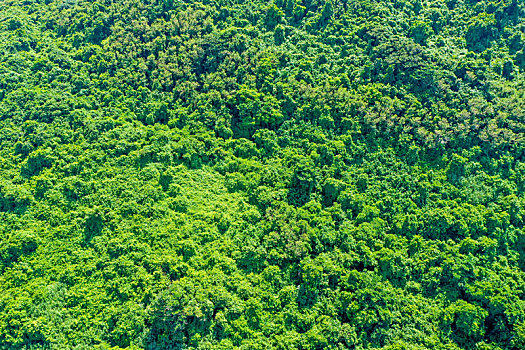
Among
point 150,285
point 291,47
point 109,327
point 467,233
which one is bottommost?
point 109,327

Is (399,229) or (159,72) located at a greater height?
(159,72)

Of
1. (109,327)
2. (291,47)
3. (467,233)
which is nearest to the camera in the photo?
(109,327)

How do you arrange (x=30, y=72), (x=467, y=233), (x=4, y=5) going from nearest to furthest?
1. (x=467, y=233)
2. (x=30, y=72)
3. (x=4, y=5)

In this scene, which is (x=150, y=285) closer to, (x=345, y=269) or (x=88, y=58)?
(x=345, y=269)

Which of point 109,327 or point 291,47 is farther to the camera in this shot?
point 291,47

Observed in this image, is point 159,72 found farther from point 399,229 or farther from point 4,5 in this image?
point 399,229

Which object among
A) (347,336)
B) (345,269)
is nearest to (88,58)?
(345,269)
